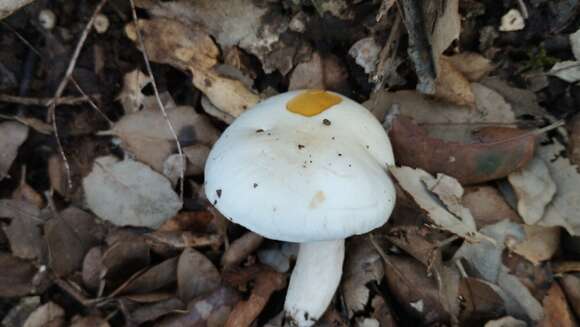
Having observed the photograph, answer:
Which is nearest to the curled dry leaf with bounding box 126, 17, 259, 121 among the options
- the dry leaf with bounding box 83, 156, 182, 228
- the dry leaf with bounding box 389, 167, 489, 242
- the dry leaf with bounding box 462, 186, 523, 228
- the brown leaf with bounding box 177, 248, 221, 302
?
the dry leaf with bounding box 83, 156, 182, 228

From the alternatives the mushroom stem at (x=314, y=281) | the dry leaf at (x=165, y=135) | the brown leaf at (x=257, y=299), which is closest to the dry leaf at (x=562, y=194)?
the mushroom stem at (x=314, y=281)

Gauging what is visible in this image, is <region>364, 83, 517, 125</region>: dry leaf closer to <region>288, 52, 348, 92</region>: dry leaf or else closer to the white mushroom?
<region>288, 52, 348, 92</region>: dry leaf

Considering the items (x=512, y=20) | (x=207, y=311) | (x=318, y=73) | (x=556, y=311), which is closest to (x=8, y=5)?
(x=318, y=73)

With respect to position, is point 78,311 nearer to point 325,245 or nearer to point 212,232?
point 212,232

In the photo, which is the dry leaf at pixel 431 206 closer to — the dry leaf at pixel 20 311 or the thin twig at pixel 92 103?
the thin twig at pixel 92 103

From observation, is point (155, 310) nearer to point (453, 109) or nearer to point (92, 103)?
point (92, 103)

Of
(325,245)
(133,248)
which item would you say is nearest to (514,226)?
(325,245)
